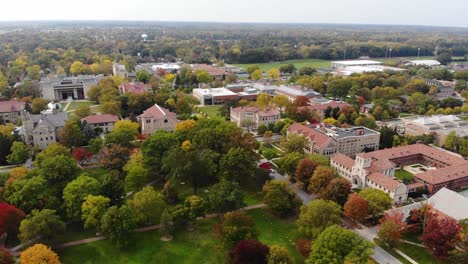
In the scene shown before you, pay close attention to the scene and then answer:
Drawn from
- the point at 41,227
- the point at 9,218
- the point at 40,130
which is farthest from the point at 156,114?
the point at 41,227

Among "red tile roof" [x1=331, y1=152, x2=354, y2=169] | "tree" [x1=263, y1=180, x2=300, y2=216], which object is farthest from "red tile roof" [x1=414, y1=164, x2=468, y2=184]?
"tree" [x1=263, y1=180, x2=300, y2=216]

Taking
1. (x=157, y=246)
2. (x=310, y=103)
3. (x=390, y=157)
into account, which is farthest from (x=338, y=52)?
(x=157, y=246)

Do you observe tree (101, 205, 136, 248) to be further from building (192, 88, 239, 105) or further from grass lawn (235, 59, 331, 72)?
grass lawn (235, 59, 331, 72)

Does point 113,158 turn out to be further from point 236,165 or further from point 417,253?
point 417,253

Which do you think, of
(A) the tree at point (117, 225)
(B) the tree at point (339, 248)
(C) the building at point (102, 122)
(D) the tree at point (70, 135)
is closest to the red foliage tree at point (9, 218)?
(A) the tree at point (117, 225)

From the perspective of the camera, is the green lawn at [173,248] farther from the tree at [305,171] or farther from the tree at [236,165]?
the tree at [236,165]
